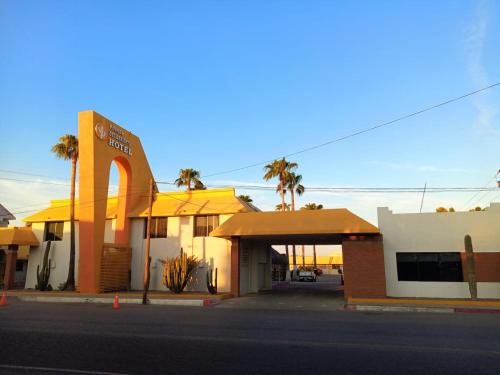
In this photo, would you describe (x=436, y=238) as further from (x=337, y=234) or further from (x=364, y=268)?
(x=337, y=234)

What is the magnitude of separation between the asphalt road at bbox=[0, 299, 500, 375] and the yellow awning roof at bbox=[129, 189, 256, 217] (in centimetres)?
1427

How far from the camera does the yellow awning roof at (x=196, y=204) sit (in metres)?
27.3

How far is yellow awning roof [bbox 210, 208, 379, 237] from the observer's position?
832 inches

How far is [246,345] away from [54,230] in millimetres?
29010

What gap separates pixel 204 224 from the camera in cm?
2791

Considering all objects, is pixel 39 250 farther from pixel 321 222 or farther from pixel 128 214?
pixel 321 222

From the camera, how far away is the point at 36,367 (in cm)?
655

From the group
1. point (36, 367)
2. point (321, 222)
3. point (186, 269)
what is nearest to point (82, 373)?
point (36, 367)

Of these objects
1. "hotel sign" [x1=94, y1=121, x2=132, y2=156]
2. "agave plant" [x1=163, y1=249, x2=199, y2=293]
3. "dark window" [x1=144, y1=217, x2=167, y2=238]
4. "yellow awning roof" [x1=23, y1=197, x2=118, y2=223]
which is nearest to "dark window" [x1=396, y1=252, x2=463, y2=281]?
"agave plant" [x1=163, y1=249, x2=199, y2=293]

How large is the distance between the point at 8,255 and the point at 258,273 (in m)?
21.3

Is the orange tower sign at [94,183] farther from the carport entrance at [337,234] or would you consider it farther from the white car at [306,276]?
the white car at [306,276]

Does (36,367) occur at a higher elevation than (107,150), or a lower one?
lower

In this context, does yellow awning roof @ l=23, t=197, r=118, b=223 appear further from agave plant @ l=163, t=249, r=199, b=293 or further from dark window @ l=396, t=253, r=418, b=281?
dark window @ l=396, t=253, r=418, b=281

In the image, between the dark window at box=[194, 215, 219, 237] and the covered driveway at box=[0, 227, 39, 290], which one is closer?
the dark window at box=[194, 215, 219, 237]
